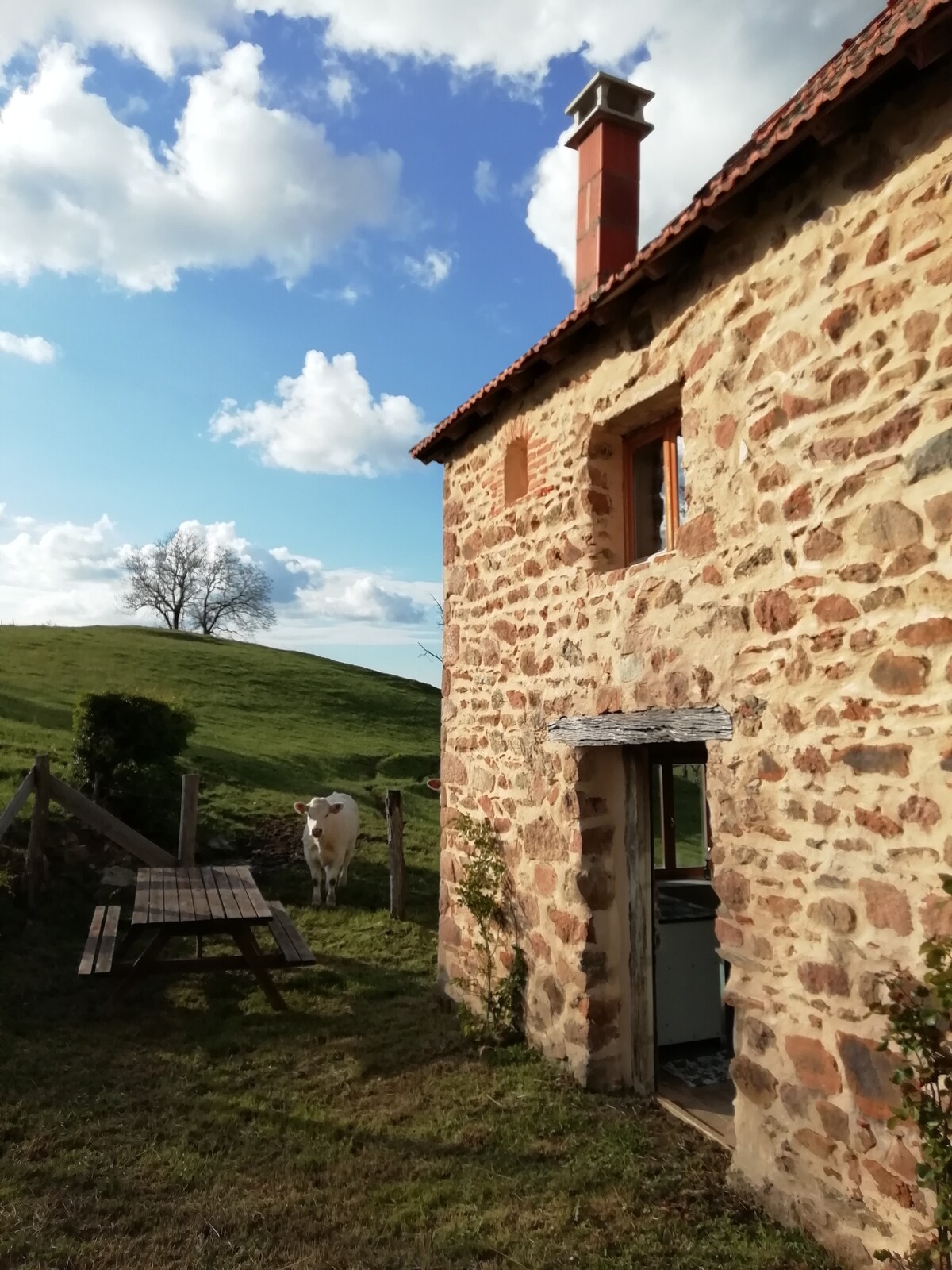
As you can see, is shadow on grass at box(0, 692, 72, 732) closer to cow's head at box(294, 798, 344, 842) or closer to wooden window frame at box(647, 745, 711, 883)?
cow's head at box(294, 798, 344, 842)

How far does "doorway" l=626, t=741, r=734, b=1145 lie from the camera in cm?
547

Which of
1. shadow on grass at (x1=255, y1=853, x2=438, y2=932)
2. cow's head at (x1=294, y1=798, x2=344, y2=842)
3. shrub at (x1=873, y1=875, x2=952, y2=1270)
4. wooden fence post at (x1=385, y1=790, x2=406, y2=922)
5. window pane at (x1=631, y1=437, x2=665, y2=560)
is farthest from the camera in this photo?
shadow on grass at (x1=255, y1=853, x2=438, y2=932)

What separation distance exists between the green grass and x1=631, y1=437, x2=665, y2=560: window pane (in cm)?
342

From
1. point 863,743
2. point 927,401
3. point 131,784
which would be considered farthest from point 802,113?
point 131,784

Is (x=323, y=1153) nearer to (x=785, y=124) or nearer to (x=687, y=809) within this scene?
(x=687, y=809)

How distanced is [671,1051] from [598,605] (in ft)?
11.0

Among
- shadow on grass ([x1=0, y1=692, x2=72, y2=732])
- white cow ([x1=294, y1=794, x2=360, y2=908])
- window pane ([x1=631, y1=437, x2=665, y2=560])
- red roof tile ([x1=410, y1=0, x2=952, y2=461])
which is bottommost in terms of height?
white cow ([x1=294, y1=794, x2=360, y2=908])

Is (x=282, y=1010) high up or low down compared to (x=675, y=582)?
down

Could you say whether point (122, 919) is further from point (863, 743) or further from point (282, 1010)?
point (863, 743)

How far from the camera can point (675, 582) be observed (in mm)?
4785

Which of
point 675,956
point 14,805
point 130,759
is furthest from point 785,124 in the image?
point 130,759

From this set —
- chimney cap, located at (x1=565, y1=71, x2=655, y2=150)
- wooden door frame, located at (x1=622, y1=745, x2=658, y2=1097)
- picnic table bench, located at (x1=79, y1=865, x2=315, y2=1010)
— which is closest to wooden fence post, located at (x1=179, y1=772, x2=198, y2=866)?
picnic table bench, located at (x1=79, y1=865, x2=315, y2=1010)

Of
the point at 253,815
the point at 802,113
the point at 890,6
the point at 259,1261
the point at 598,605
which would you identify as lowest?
the point at 259,1261

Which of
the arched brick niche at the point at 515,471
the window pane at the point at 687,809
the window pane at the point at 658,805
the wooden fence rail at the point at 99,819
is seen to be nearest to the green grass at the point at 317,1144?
the wooden fence rail at the point at 99,819
